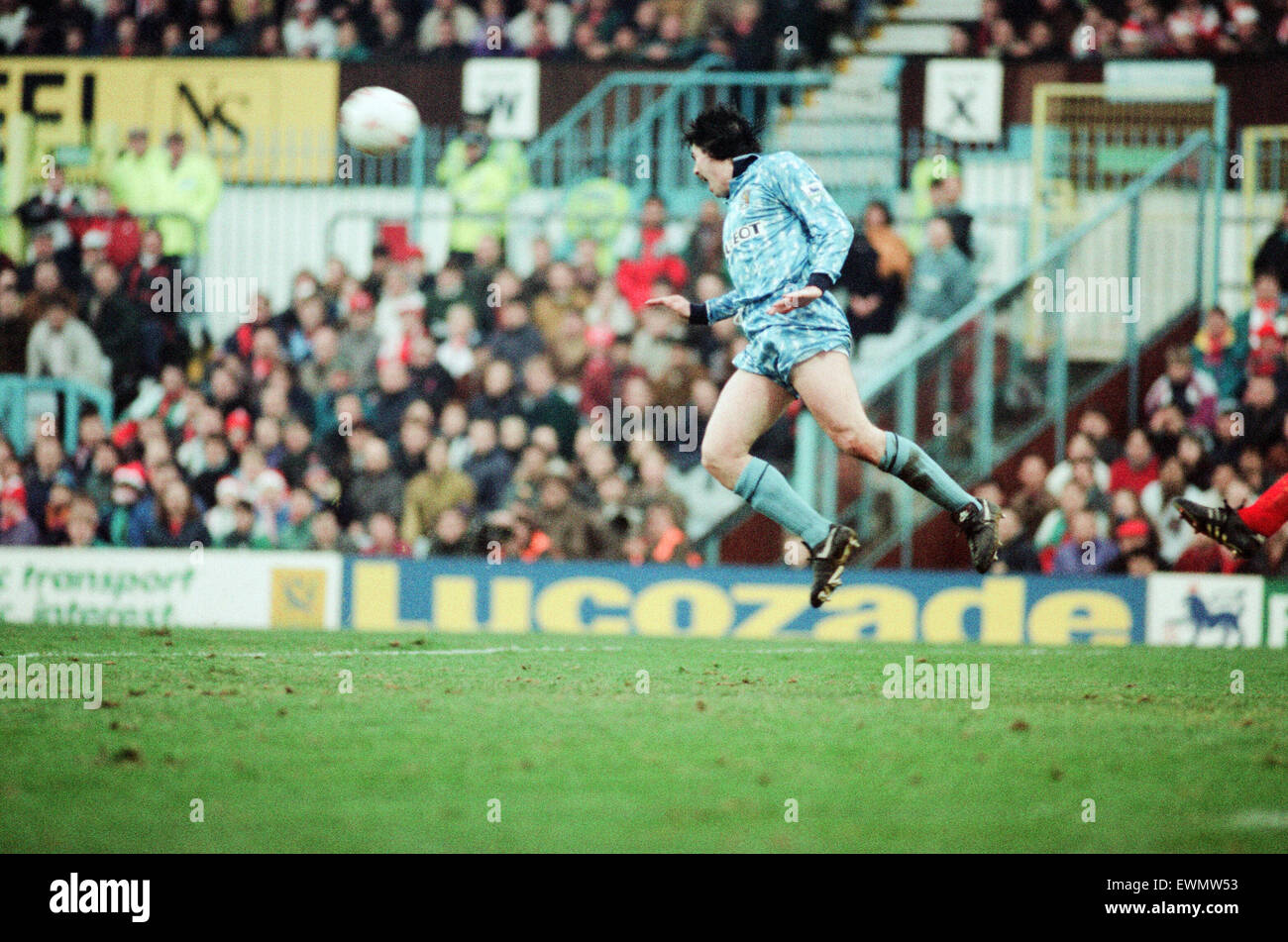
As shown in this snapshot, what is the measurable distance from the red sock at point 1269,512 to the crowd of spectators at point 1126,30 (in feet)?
33.0

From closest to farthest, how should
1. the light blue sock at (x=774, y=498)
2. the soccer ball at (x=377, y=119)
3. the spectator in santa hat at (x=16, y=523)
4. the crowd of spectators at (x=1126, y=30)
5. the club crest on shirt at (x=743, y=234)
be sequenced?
1. the club crest on shirt at (x=743, y=234)
2. the light blue sock at (x=774, y=498)
3. the soccer ball at (x=377, y=119)
4. the spectator in santa hat at (x=16, y=523)
5. the crowd of spectators at (x=1126, y=30)

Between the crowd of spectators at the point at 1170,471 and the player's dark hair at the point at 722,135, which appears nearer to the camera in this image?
the player's dark hair at the point at 722,135

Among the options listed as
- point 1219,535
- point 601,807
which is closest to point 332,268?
point 1219,535

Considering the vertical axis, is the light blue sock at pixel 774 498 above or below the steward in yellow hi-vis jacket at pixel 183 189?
below

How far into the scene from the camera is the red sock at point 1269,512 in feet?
28.4

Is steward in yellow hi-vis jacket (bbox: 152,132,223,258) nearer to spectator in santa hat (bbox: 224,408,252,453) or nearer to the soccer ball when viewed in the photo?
spectator in santa hat (bbox: 224,408,252,453)

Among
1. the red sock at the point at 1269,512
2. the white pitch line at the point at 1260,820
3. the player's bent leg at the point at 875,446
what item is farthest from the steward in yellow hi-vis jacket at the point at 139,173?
the white pitch line at the point at 1260,820

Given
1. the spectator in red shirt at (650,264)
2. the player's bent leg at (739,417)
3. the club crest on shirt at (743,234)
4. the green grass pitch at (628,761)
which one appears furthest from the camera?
the spectator in red shirt at (650,264)

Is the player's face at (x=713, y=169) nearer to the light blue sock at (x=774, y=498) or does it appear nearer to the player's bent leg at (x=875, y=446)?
the player's bent leg at (x=875, y=446)

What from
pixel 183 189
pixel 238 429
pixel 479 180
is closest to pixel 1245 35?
pixel 479 180

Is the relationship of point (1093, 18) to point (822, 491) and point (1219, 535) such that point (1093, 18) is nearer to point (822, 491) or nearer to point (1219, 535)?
point (822, 491)

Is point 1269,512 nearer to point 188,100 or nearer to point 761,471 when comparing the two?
point 761,471

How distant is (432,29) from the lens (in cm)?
1988
